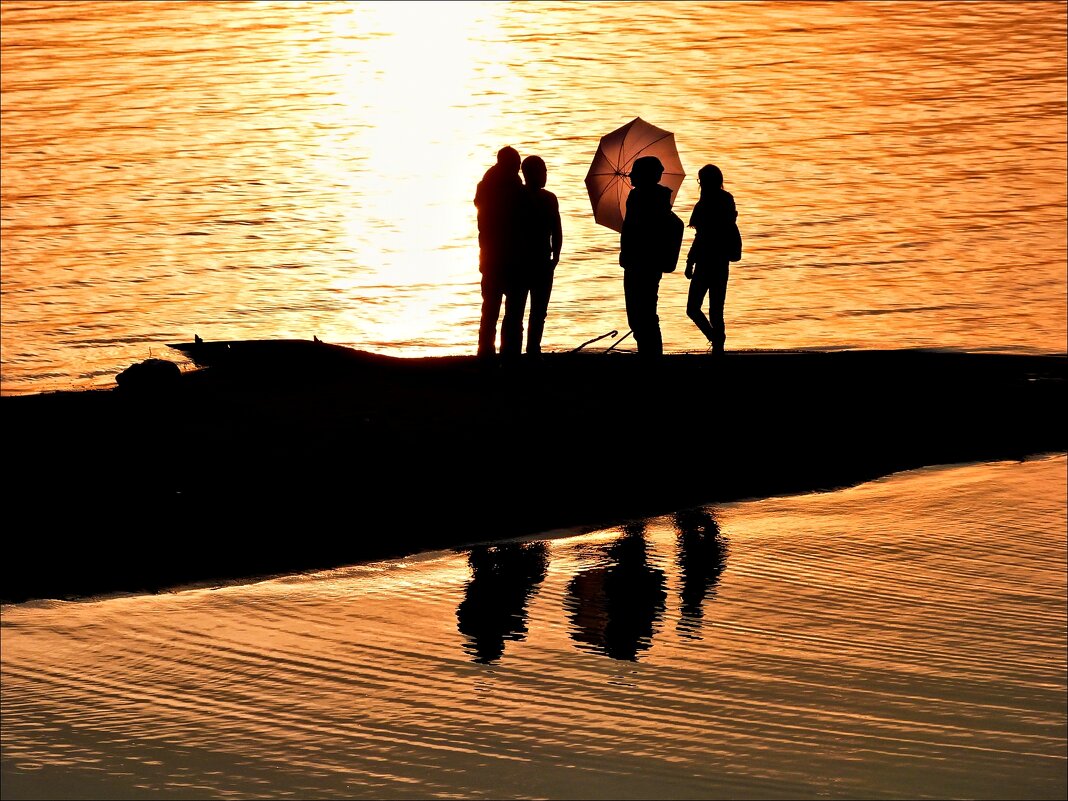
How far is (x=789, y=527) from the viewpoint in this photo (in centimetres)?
1059

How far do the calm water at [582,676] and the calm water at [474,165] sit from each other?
23.8 feet

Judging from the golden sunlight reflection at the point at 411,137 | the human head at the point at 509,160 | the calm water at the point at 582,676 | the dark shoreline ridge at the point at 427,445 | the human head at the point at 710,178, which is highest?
the golden sunlight reflection at the point at 411,137

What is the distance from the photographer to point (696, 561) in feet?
32.1

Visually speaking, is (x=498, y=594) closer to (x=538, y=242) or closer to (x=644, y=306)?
(x=538, y=242)

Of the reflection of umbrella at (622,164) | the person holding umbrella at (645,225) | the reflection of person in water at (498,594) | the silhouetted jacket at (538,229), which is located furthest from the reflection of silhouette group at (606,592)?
the reflection of umbrella at (622,164)

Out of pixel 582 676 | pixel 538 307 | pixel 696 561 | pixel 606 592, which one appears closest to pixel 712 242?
pixel 538 307

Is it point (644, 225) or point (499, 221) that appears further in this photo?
point (644, 225)

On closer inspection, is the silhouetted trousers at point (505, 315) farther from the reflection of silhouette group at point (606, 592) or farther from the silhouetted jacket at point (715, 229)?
the reflection of silhouette group at point (606, 592)

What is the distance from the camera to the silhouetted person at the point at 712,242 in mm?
14219

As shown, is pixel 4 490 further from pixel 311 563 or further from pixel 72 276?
pixel 72 276

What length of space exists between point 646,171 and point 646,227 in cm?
46

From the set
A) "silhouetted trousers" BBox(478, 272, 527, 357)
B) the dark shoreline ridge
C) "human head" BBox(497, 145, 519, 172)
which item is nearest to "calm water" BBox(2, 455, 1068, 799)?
the dark shoreline ridge

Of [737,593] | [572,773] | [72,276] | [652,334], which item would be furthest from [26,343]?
[572,773]

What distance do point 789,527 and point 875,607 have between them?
1787 mm
